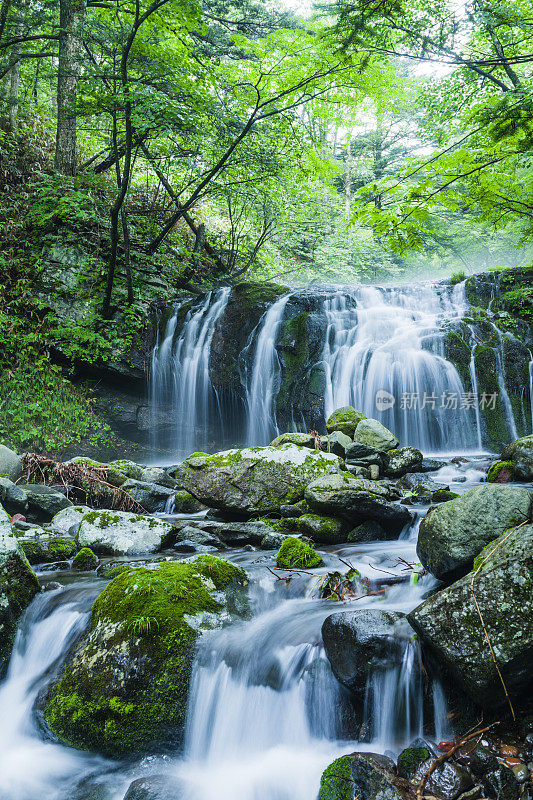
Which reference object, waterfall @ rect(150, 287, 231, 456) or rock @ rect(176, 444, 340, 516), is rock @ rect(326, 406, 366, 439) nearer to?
rock @ rect(176, 444, 340, 516)

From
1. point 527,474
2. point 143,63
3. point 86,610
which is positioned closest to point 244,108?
point 143,63

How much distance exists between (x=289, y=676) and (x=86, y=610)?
5.28ft

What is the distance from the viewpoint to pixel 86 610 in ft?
11.1

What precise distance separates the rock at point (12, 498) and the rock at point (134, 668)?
3.44 m

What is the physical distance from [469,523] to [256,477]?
3488 millimetres

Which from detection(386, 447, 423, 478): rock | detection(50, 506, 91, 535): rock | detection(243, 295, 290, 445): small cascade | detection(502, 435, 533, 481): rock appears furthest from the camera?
detection(243, 295, 290, 445): small cascade

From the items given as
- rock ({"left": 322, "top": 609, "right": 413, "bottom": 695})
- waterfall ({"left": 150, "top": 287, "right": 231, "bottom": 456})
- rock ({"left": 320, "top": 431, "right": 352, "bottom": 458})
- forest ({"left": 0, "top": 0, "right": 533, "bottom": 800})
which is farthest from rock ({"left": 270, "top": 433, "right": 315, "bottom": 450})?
rock ({"left": 322, "top": 609, "right": 413, "bottom": 695})

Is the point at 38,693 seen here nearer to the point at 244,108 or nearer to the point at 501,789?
the point at 501,789

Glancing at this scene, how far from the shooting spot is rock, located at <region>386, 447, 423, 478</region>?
7848 millimetres

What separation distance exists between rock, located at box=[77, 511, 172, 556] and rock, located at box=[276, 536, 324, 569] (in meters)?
1.57

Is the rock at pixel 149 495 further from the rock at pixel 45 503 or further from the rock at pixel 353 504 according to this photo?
the rock at pixel 353 504

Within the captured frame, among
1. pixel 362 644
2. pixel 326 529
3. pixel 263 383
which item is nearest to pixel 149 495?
pixel 326 529

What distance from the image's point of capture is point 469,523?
Result: 291 centimetres

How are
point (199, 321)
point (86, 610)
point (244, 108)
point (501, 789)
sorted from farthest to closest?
point (199, 321), point (244, 108), point (86, 610), point (501, 789)
